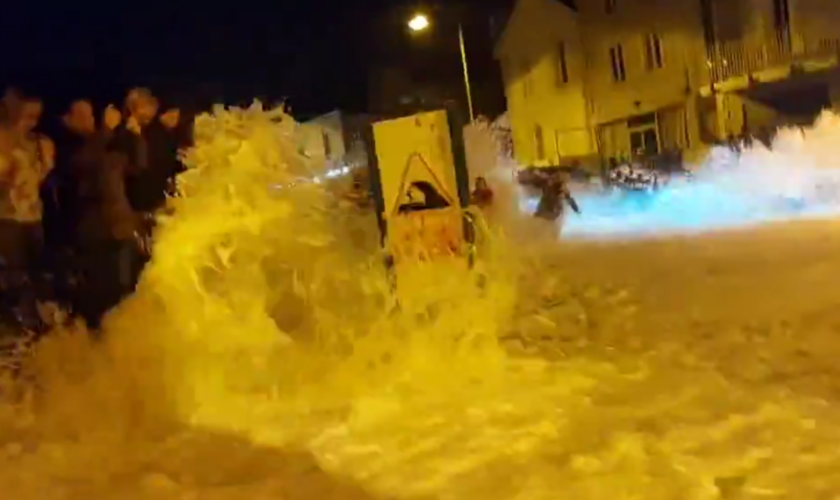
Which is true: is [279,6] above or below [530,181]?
above

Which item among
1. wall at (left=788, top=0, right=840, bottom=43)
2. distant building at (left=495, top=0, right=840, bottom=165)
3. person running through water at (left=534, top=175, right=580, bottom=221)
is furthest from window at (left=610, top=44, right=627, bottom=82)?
wall at (left=788, top=0, right=840, bottom=43)

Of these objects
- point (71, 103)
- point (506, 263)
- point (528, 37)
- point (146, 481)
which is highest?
point (528, 37)

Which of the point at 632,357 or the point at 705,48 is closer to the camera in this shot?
the point at 632,357

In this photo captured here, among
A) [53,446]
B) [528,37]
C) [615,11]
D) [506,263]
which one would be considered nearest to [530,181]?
[528,37]

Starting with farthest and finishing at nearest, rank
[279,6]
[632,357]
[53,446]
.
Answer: [279,6] < [632,357] < [53,446]

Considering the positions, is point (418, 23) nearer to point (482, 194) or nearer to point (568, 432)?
point (482, 194)

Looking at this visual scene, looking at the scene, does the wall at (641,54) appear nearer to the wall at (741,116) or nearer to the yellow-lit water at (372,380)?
the wall at (741,116)

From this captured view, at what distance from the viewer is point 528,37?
310 centimetres

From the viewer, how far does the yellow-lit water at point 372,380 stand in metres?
1.25

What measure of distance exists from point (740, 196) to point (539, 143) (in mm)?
1069

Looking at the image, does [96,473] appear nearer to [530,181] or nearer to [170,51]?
[170,51]

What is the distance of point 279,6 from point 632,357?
49.0 inches

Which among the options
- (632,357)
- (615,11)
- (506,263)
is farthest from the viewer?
(615,11)

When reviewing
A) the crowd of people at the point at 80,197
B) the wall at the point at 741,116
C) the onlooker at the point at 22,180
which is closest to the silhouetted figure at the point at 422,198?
the crowd of people at the point at 80,197
